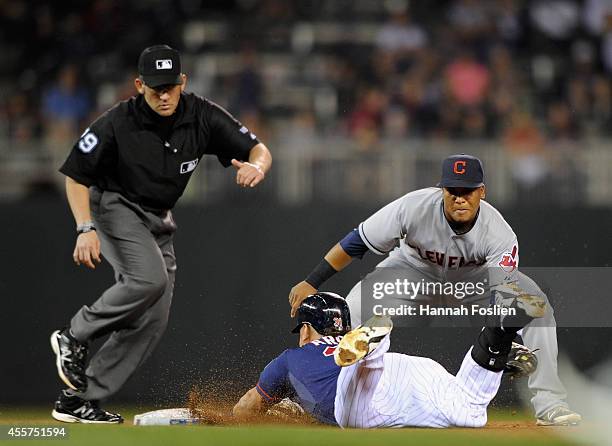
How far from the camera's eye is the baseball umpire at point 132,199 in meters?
6.71

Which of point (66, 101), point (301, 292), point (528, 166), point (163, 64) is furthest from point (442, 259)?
point (66, 101)

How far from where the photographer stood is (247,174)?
21.7 feet

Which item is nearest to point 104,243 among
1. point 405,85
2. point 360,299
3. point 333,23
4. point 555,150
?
point 360,299

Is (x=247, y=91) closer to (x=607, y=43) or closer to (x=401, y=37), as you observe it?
(x=401, y=37)

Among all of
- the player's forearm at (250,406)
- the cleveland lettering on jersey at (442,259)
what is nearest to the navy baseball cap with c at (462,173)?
the cleveland lettering on jersey at (442,259)

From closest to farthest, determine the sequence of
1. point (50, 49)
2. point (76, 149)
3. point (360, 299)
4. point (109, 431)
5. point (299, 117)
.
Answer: point (109, 431), point (76, 149), point (360, 299), point (299, 117), point (50, 49)

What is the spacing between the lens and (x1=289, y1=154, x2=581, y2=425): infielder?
266 inches

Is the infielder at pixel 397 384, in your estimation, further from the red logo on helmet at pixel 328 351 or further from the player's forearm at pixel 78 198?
the player's forearm at pixel 78 198

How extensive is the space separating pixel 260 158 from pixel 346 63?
5834 millimetres

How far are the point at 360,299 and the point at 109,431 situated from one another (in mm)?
2281

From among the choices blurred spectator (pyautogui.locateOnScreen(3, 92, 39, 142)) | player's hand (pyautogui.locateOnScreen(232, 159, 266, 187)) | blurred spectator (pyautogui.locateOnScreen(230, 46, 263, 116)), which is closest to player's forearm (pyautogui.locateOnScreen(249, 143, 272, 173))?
player's hand (pyautogui.locateOnScreen(232, 159, 266, 187))

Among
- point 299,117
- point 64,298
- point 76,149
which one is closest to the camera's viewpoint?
point 76,149

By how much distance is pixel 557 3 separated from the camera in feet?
44.3

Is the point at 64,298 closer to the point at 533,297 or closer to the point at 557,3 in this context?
the point at 533,297
